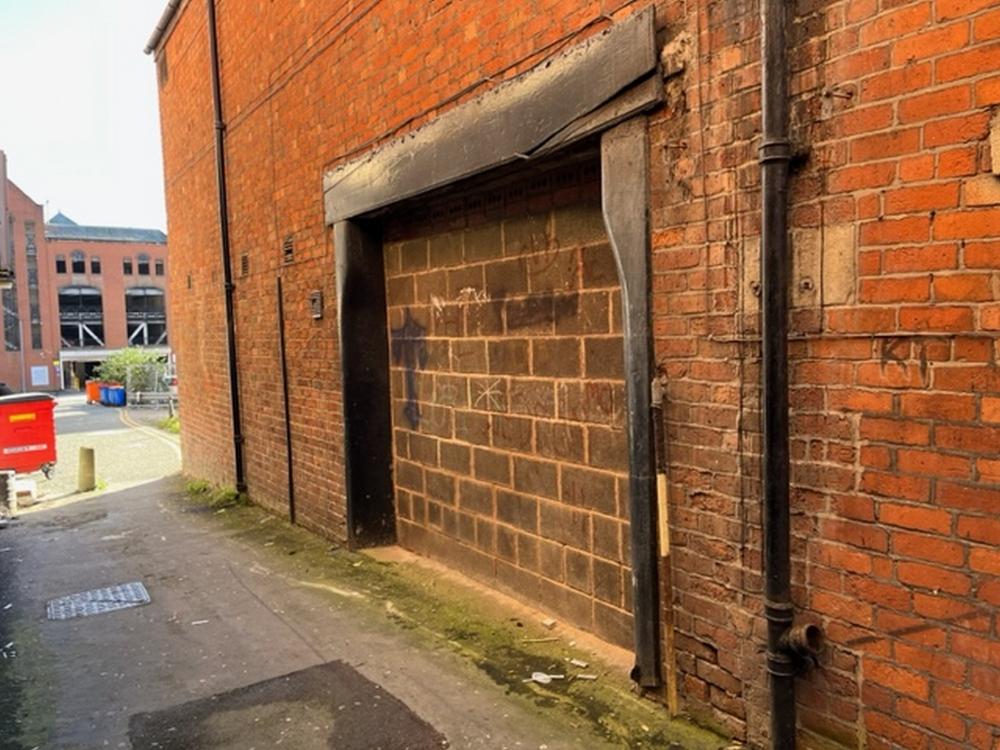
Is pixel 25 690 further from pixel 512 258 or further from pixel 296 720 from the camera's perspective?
pixel 512 258

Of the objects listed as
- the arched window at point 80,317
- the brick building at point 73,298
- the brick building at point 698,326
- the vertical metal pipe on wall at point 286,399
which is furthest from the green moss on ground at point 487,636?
the arched window at point 80,317

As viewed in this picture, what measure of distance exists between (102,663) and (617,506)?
3.16 m

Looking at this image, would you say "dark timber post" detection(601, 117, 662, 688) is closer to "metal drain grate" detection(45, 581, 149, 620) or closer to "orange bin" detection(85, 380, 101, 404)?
"metal drain grate" detection(45, 581, 149, 620)

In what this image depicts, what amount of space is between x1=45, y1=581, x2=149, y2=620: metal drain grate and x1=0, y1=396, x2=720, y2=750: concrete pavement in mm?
118

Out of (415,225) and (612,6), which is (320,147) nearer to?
(415,225)

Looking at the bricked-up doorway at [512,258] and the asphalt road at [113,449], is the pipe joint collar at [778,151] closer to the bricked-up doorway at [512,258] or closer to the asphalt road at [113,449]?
the bricked-up doorway at [512,258]

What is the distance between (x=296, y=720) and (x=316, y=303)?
12.6ft

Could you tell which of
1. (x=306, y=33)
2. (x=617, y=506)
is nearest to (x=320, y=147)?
(x=306, y=33)

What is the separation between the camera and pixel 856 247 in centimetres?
239

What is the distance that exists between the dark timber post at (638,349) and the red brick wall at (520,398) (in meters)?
0.49

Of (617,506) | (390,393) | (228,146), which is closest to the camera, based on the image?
(617,506)

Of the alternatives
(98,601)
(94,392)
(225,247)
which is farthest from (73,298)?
(98,601)

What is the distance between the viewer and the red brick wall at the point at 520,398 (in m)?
3.91

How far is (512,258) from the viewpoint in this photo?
14.8 feet
